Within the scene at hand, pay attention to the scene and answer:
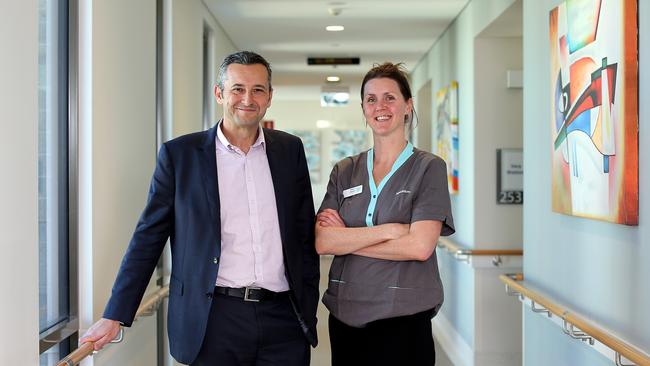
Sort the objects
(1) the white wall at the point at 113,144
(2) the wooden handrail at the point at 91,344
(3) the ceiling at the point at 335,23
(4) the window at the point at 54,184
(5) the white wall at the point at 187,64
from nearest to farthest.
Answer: (2) the wooden handrail at the point at 91,344
(4) the window at the point at 54,184
(1) the white wall at the point at 113,144
(5) the white wall at the point at 187,64
(3) the ceiling at the point at 335,23

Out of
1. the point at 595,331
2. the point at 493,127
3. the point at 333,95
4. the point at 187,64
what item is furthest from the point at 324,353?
the point at 333,95

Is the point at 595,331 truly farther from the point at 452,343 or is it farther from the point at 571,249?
the point at 452,343

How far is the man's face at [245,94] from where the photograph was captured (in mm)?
2459

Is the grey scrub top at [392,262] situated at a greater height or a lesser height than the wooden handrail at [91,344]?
greater

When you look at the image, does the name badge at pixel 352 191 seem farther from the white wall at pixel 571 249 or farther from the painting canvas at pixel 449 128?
the painting canvas at pixel 449 128

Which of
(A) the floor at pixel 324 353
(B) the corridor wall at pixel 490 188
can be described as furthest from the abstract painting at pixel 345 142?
(B) the corridor wall at pixel 490 188

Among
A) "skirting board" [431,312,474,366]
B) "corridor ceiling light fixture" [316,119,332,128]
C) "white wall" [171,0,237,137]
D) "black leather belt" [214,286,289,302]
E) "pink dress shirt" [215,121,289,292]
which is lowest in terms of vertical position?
"skirting board" [431,312,474,366]

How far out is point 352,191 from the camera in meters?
2.59

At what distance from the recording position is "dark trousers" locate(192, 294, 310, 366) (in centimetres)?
246

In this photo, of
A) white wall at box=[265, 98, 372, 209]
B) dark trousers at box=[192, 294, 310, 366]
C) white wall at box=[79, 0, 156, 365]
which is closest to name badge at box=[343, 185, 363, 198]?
dark trousers at box=[192, 294, 310, 366]

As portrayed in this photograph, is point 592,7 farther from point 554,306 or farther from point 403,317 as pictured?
point 403,317

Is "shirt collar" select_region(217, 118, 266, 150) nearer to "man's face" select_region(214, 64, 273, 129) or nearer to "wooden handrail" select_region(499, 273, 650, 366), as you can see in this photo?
"man's face" select_region(214, 64, 273, 129)

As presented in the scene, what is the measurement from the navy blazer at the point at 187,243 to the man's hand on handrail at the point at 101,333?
3cm

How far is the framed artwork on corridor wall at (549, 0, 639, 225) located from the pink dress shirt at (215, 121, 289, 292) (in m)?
1.30
